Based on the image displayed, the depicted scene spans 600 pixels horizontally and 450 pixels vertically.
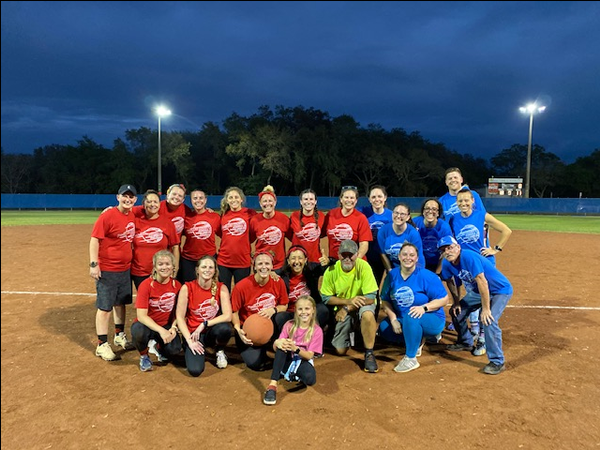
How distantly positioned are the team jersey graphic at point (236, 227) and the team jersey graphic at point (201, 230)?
0.28 m

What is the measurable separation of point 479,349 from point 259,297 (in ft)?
8.87

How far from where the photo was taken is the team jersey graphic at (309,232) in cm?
580

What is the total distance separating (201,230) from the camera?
6.02 metres

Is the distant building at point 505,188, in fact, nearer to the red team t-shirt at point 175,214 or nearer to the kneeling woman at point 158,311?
the red team t-shirt at point 175,214

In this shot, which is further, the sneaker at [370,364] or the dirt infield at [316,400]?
the sneaker at [370,364]

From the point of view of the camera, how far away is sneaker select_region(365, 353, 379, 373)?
4.72 m

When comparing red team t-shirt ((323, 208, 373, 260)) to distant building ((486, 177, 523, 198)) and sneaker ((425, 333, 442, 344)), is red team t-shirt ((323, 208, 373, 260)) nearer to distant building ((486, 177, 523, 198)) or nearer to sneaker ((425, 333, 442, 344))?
sneaker ((425, 333, 442, 344))

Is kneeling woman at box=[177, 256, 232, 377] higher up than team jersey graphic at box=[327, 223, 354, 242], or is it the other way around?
team jersey graphic at box=[327, 223, 354, 242]

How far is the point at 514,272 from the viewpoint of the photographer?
10.5 m

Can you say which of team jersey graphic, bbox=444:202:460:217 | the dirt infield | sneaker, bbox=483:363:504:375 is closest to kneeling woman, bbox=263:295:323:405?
the dirt infield

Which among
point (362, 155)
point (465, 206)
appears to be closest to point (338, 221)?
A: point (465, 206)

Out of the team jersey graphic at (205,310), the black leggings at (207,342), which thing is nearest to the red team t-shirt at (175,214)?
the team jersey graphic at (205,310)

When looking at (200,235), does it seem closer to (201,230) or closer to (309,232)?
(201,230)

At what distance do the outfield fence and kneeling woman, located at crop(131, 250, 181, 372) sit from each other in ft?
116
